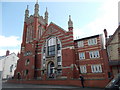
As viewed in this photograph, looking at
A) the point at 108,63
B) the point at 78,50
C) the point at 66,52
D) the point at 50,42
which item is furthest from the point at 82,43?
the point at 50,42

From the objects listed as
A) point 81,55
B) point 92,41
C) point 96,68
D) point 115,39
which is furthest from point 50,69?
point 115,39

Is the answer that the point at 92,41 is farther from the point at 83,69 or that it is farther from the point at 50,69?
the point at 50,69

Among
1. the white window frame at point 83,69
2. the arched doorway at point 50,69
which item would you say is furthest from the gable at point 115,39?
the arched doorway at point 50,69

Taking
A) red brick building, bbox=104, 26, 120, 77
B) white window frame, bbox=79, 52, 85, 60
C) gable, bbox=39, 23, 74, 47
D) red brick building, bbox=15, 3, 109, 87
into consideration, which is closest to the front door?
red brick building, bbox=15, 3, 109, 87

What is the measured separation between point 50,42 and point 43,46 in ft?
8.96

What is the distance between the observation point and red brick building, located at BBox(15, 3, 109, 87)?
24.3 meters

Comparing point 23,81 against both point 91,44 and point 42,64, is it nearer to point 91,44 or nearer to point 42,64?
point 42,64

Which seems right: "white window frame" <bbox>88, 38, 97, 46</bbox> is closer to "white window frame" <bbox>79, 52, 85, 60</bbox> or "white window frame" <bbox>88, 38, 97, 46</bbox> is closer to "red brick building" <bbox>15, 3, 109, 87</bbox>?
"red brick building" <bbox>15, 3, 109, 87</bbox>

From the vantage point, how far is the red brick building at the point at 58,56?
2430cm

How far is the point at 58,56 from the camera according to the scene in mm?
29250

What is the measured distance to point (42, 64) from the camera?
31609 millimetres

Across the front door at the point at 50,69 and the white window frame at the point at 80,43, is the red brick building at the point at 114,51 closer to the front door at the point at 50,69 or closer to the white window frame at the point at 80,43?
the white window frame at the point at 80,43

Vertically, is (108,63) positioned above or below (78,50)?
below

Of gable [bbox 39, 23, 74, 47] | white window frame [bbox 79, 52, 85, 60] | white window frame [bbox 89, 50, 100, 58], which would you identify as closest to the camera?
white window frame [bbox 89, 50, 100, 58]
